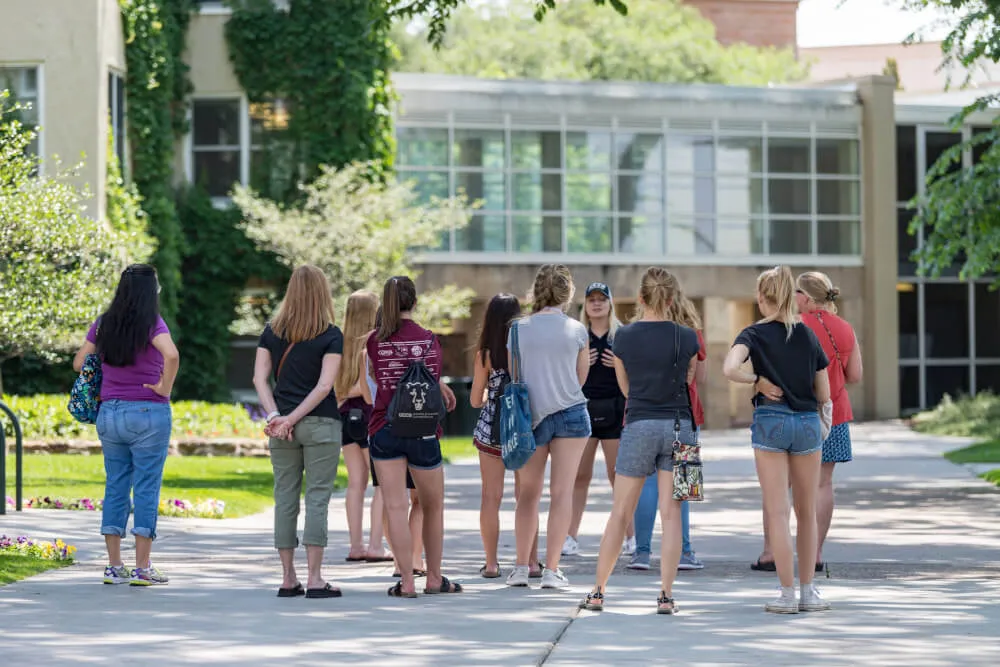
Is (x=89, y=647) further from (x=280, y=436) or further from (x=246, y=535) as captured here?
(x=246, y=535)

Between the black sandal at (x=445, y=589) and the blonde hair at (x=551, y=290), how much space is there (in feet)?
5.57

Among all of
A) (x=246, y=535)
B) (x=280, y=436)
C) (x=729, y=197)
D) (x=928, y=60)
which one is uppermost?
(x=928, y=60)

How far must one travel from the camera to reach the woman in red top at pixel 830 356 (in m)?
11.0

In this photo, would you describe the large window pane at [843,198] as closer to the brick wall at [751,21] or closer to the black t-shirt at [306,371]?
the black t-shirt at [306,371]

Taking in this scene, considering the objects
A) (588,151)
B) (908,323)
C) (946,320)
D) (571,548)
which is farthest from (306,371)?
(946,320)

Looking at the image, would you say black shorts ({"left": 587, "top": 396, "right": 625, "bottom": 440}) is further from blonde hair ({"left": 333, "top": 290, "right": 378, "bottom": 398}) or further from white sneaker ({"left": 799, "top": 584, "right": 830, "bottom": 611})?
white sneaker ({"left": 799, "top": 584, "right": 830, "bottom": 611})

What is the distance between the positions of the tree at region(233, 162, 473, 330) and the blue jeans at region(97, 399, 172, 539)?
1794 centimetres

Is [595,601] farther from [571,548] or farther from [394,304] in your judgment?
[571,548]

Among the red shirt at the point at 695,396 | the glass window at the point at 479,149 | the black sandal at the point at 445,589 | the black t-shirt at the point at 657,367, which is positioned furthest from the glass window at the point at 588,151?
the black t-shirt at the point at 657,367

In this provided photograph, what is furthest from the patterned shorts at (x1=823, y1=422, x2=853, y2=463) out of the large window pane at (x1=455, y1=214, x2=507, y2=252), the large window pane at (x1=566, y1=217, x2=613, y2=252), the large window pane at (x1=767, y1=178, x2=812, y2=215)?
the large window pane at (x1=767, y1=178, x2=812, y2=215)

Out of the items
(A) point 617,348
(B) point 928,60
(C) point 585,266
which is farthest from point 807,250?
(B) point 928,60

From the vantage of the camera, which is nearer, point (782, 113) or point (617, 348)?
point (617, 348)

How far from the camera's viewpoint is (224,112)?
106ft

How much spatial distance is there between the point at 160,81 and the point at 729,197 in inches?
545
